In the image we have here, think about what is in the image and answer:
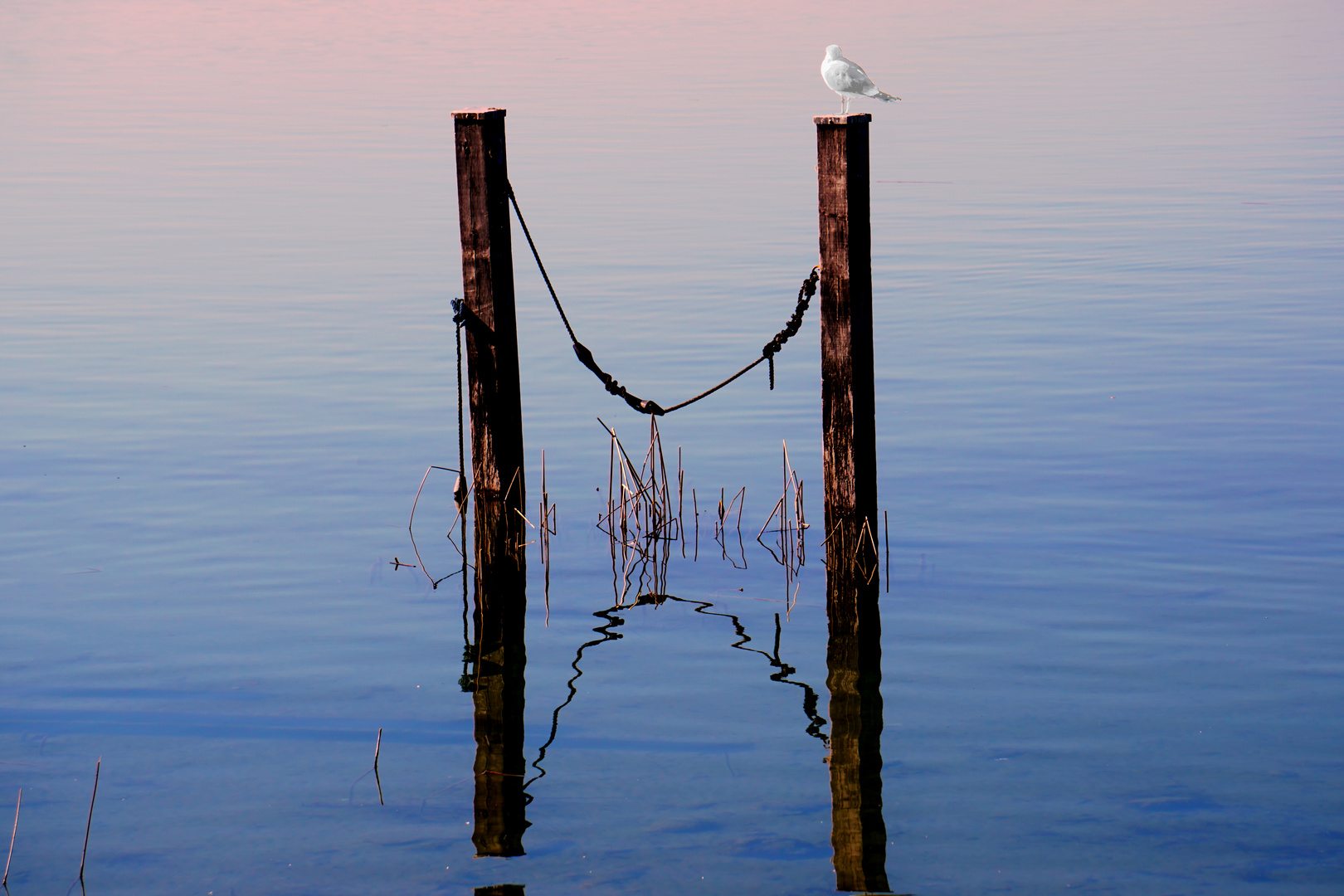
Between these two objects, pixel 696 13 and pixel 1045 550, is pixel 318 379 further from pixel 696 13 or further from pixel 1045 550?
pixel 696 13

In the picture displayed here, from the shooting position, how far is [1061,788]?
7.08 m

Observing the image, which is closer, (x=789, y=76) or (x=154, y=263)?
(x=154, y=263)

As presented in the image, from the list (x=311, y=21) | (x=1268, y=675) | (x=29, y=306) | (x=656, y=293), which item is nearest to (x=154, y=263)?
(x=29, y=306)

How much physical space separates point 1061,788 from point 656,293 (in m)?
14.2

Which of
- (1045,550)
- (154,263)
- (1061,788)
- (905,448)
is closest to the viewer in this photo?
(1061,788)

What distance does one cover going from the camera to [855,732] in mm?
7871

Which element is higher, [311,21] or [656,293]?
[311,21]

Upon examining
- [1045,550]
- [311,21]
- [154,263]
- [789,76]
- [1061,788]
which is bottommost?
[1061,788]

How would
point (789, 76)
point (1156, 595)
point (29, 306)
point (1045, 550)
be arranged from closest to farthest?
point (1156, 595) → point (1045, 550) → point (29, 306) → point (789, 76)

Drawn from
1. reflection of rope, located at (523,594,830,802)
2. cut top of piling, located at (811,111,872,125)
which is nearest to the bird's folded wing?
cut top of piling, located at (811,111,872,125)

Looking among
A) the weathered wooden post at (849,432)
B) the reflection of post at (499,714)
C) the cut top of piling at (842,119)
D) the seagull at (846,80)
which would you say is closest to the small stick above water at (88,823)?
the reflection of post at (499,714)

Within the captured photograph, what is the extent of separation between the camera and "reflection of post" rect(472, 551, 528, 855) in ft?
22.7

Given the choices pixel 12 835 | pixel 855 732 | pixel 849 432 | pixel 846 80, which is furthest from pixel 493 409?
pixel 12 835

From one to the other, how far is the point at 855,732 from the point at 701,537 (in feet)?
10.6
